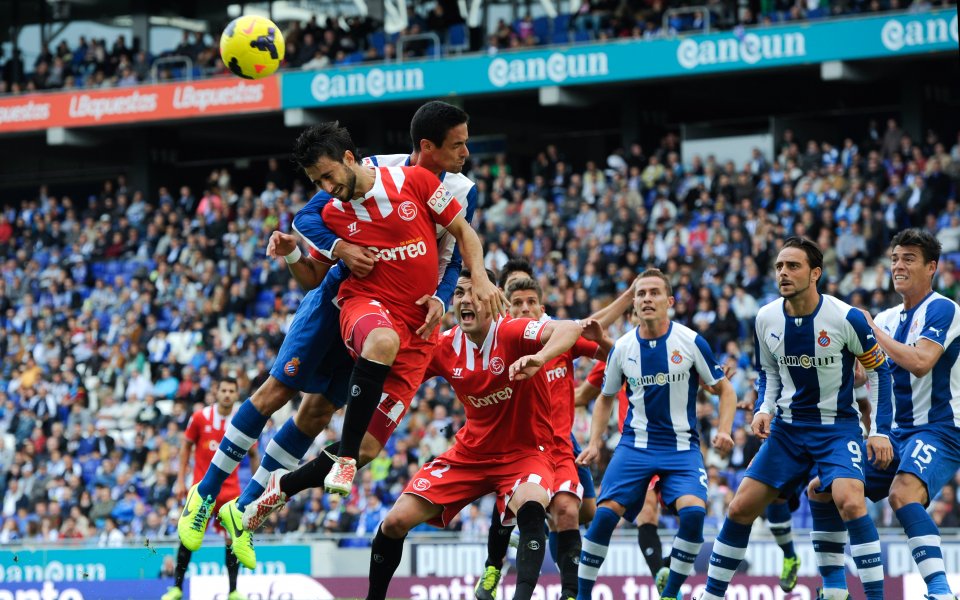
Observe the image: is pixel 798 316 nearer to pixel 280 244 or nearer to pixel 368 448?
pixel 368 448

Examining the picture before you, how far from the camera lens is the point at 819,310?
941 cm

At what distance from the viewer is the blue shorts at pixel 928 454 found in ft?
30.2

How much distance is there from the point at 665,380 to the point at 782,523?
1690mm

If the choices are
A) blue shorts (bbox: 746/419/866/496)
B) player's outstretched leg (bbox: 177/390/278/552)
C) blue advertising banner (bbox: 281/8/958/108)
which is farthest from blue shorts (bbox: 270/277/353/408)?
blue advertising banner (bbox: 281/8/958/108)

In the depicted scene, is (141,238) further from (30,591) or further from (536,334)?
(536,334)

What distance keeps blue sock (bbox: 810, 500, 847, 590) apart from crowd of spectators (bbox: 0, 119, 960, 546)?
6.98 metres

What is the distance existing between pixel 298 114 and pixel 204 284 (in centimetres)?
470

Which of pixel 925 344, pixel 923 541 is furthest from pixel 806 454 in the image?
pixel 925 344

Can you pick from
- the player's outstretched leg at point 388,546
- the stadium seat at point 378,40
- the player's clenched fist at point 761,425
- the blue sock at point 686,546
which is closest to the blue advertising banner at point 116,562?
the blue sock at point 686,546

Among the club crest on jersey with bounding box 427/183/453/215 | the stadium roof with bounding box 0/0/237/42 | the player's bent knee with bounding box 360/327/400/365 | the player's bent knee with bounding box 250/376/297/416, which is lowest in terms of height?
the player's bent knee with bounding box 250/376/297/416

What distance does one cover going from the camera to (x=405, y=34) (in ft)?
98.2

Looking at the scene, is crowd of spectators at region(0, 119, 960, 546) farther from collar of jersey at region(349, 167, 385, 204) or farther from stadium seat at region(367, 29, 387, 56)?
collar of jersey at region(349, 167, 385, 204)

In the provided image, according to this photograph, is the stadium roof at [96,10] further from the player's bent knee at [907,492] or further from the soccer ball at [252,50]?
the player's bent knee at [907,492]

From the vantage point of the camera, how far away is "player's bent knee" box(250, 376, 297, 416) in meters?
9.27
